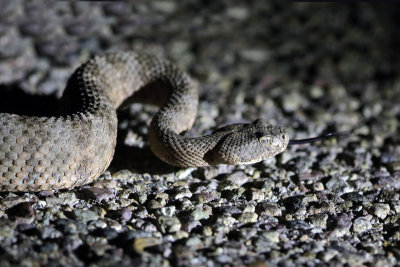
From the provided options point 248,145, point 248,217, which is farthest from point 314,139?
point 248,217

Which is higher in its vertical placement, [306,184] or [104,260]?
[306,184]

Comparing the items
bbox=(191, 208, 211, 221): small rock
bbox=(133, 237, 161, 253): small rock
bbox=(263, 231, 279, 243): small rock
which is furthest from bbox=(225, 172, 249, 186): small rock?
bbox=(133, 237, 161, 253): small rock

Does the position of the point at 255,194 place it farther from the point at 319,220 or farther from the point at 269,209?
the point at 319,220

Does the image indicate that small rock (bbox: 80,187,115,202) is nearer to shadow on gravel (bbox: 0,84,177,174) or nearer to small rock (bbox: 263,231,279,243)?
shadow on gravel (bbox: 0,84,177,174)

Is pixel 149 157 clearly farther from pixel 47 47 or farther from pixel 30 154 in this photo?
pixel 47 47

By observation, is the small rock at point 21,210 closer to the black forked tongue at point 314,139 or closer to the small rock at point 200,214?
the small rock at point 200,214

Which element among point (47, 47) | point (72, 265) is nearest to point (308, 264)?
point (72, 265)

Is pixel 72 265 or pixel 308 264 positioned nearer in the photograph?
pixel 72 265

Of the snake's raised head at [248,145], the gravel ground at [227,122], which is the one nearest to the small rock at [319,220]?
the gravel ground at [227,122]
